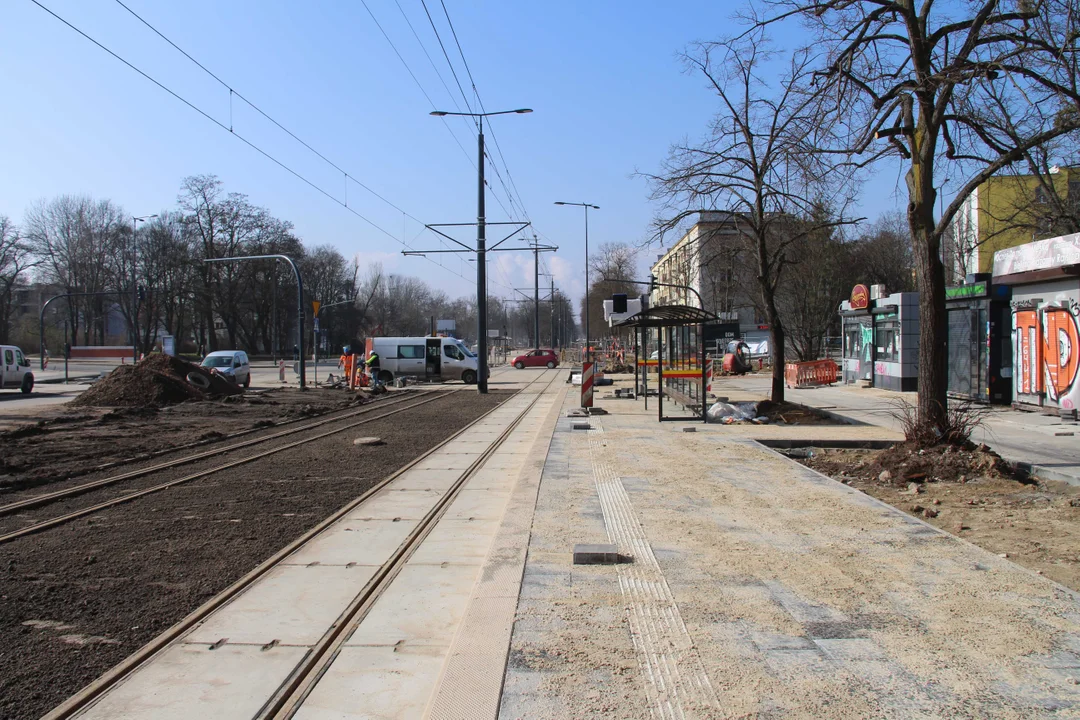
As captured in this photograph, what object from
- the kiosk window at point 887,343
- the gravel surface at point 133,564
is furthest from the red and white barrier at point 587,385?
the kiosk window at point 887,343

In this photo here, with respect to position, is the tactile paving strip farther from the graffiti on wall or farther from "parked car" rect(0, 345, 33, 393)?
"parked car" rect(0, 345, 33, 393)

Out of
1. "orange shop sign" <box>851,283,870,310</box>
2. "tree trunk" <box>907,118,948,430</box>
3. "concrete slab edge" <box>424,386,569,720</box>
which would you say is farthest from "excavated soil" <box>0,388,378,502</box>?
"orange shop sign" <box>851,283,870,310</box>

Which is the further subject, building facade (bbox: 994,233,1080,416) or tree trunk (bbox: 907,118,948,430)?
building facade (bbox: 994,233,1080,416)

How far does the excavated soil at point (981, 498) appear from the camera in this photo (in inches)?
261

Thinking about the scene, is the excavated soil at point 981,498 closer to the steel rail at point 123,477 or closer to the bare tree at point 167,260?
the steel rail at point 123,477

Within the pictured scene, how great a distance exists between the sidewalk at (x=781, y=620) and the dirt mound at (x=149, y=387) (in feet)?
66.3

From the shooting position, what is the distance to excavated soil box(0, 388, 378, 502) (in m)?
11.9

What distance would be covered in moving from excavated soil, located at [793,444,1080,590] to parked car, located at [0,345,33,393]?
31.4 m

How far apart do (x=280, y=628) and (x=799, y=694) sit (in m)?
3.09

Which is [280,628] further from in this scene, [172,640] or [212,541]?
[212,541]

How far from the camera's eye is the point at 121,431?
17109 mm

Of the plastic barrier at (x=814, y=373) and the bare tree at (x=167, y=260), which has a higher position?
the bare tree at (x=167, y=260)

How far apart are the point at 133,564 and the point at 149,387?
67.6 ft

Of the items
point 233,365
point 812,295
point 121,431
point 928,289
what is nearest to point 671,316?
point 928,289
